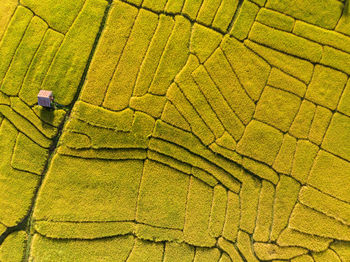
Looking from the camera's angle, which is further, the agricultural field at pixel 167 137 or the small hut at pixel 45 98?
the agricultural field at pixel 167 137

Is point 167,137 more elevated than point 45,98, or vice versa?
point 45,98

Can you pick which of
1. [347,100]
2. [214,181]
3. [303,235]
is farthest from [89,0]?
[303,235]

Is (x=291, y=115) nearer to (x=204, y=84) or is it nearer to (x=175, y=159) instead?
(x=204, y=84)

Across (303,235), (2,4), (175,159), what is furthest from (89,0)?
(303,235)

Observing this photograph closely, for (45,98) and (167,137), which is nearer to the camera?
(45,98)

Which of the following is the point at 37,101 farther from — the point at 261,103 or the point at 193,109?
the point at 261,103

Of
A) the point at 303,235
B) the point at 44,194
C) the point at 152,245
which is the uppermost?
the point at 303,235

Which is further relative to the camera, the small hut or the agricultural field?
the agricultural field

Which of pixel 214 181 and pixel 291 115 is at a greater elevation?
pixel 291 115
